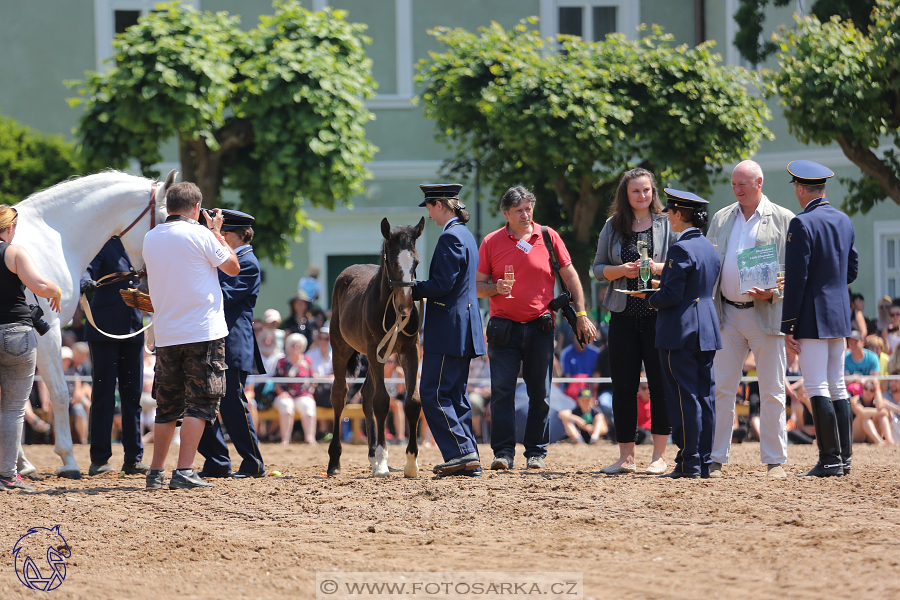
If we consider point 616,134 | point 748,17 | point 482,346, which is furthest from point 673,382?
point 748,17

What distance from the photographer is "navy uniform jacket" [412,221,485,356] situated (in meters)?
6.74

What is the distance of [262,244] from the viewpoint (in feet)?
46.9

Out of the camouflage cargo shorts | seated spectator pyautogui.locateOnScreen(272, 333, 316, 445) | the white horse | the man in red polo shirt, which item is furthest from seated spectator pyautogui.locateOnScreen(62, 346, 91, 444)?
the man in red polo shirt

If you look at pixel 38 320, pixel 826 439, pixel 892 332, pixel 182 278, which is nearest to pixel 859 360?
pixel 892 332

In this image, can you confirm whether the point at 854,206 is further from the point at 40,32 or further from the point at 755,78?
the point at 40,32

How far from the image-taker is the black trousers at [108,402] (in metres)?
8.06

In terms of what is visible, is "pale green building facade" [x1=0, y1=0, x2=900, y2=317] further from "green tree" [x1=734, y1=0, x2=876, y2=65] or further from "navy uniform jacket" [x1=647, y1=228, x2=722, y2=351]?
"navy uniform jacket" [x1=647, y1=228, x2=722, y2=351]

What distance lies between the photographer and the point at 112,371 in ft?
26.6

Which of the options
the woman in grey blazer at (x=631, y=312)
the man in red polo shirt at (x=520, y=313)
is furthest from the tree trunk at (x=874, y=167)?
the man in red polo shirt at (x=520, y=313)

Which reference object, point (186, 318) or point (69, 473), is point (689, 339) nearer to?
point (186, 318)

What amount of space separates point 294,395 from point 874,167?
803cm

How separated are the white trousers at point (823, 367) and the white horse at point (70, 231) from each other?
4.96 meters

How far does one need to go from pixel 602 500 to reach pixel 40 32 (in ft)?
55.2

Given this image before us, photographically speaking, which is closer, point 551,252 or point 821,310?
point 821,310
